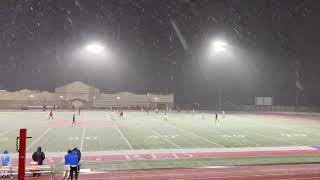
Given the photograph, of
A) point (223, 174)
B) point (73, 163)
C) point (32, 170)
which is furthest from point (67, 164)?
point (223, 174)

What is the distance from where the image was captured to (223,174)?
18734 millimetres

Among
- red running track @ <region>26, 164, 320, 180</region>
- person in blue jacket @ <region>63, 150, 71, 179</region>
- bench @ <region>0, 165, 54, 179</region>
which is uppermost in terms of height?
person in blue jacket @ <region>63, 150, 71, 179</region>

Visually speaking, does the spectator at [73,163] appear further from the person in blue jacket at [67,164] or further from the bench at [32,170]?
A: the bench at [32,170]

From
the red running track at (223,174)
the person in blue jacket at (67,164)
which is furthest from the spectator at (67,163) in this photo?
the red running track at (223,174)

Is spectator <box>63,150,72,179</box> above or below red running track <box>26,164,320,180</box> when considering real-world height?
above

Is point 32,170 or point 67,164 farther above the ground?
point 67,164

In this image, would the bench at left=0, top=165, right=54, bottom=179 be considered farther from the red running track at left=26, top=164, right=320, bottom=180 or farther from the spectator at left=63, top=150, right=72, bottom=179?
the spectator at left=63, top=150, right=72, bottom=179

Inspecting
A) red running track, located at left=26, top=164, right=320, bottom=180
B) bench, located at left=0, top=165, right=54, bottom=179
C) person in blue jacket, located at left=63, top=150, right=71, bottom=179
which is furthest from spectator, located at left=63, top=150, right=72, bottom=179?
bench, located at left=0, top=165, right=54, bottom=179

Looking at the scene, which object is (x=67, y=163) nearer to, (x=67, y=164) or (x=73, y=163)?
(x=67, y=164)

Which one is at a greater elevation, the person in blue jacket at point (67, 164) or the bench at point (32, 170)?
the person in blue jacket at point (67, 164)

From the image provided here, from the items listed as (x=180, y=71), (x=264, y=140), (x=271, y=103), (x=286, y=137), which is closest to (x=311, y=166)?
(x=264, y=140)

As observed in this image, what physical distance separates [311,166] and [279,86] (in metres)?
89.1

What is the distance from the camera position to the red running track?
18.0 m

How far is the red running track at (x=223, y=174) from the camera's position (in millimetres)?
18016
